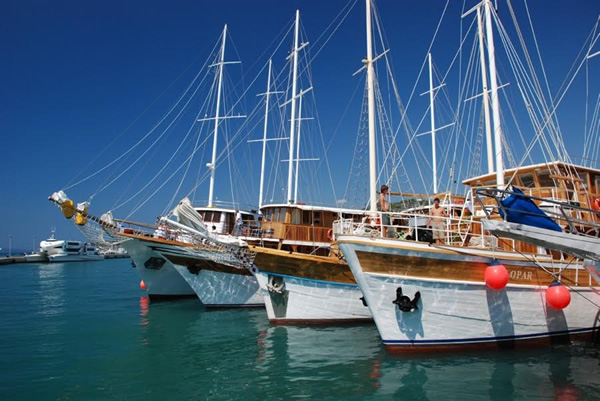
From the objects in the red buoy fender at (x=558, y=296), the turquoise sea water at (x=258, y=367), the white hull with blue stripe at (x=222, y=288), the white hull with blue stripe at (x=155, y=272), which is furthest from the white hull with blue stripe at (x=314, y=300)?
the white hull with blue stripe at (x=155, y=272)

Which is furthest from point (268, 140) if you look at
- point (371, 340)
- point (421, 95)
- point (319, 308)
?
point (371, 340)

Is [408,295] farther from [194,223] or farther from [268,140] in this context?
[268,140]

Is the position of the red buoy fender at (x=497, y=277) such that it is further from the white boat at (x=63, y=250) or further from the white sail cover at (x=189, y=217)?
the white boat at (x=63, y=250)

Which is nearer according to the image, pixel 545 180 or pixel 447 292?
pixel 447 292

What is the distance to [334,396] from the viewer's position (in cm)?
855

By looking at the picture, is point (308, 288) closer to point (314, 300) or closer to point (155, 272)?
point (314, 300)

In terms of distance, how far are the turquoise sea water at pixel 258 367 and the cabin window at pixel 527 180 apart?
18.3 feet

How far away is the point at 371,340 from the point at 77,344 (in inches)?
382

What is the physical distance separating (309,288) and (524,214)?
850cm

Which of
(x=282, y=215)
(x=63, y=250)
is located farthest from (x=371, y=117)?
→ (x=63, y=250)

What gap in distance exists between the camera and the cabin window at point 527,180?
47.9 feet

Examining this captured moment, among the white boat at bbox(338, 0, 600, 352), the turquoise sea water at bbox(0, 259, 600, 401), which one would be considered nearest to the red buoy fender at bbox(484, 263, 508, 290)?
the white boat at bbox(338, 0, 600, 352)

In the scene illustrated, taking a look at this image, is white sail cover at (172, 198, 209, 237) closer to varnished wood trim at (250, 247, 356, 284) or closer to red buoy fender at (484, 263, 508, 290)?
varnished wood trim at (250, 247, 356, 284)

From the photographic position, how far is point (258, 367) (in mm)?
10766
